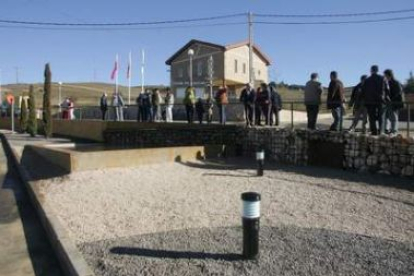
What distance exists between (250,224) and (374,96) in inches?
300

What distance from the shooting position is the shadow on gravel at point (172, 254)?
20.4 feet

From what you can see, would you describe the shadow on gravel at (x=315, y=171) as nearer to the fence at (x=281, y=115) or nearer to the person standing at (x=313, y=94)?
the person standing at (x=313, y=94)

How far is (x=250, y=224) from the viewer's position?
6.08 meters

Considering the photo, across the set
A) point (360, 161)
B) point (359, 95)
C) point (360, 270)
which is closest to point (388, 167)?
point (360, 161)

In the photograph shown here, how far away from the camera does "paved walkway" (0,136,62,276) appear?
6910 millimetres

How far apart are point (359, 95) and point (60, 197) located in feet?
24.8

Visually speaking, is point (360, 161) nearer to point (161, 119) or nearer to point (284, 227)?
point (284, 227)

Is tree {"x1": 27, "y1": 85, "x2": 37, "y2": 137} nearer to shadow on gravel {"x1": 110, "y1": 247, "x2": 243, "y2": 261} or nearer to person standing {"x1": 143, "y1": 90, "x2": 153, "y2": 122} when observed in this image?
person standing {"x1": 143, "y1": 90, "x2": 153, "y2": 122}

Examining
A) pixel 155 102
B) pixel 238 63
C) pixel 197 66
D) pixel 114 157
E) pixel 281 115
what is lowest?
pixel 114 157

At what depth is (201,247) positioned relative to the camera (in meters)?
6.63

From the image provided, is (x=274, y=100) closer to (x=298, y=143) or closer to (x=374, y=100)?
(x=298, y=143)

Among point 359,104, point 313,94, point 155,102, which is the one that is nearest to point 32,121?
point 155,102

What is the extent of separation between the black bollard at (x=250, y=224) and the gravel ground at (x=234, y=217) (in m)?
0.16

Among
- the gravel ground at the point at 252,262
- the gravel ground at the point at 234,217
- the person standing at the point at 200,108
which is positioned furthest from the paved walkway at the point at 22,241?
the person standing at the point at 200,108
